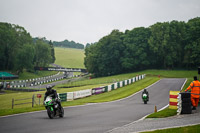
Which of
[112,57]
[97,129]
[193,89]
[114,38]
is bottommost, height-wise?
[97,129]

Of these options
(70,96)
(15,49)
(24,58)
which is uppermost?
(15,49)

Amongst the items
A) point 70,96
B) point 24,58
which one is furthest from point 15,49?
point 70,96

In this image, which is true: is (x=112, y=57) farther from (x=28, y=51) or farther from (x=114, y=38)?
(x=28, y=51)

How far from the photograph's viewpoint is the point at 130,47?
8662 centimetres

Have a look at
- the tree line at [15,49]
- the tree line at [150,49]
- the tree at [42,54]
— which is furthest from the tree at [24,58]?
Answer: the tree line at [150,49]

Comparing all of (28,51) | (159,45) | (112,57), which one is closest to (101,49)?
(112,57)

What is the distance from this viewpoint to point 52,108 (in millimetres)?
13281

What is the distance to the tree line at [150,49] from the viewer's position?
80.4 meters

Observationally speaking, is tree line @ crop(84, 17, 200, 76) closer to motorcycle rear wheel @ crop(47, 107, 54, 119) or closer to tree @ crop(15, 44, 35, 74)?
tree @ crop(15, 44, 35, 74)

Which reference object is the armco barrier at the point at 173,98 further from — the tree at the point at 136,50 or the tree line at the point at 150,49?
the tree at the point at 136,50

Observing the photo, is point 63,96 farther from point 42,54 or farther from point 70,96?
point 42,54

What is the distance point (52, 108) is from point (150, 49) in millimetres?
75479

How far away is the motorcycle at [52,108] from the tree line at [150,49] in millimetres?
69591

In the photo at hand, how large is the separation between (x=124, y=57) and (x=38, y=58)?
4828 cm
